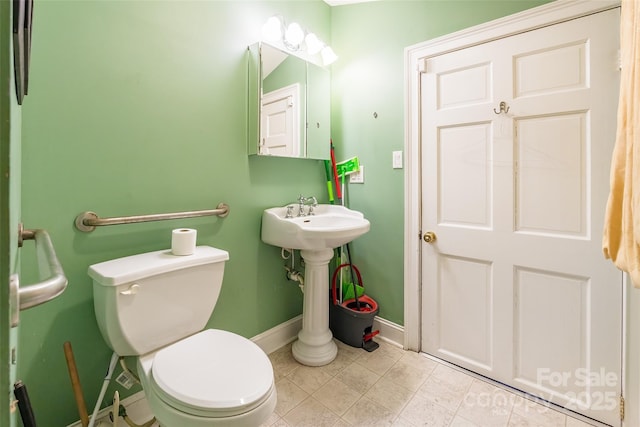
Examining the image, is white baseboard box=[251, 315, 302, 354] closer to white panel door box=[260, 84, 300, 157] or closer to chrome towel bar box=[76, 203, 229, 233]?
chrome towel bar box=[76, 203, 229, 233]

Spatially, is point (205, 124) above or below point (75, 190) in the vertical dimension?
above

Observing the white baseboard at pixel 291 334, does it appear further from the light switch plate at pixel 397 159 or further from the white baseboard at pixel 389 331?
the light switch plate at pixel 397 159

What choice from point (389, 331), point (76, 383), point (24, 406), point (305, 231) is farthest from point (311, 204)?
point (24, 406)

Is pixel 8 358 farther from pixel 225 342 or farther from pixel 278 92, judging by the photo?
pixel 278 92

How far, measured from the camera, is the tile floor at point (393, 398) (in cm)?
137

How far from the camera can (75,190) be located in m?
1.16

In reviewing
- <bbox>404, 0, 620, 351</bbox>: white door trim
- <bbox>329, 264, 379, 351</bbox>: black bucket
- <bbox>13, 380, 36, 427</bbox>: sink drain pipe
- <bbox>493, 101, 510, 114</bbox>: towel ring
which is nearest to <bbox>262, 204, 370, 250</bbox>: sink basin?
<bbox>404, 0, 620, 351</bbox>: white door trim

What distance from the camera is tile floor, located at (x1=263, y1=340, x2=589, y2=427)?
137 centimetres

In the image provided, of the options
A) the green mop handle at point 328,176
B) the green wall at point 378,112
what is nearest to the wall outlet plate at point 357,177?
the green wall at point 378,112

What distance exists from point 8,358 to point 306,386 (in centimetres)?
151

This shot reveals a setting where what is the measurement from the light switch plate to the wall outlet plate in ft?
0.80

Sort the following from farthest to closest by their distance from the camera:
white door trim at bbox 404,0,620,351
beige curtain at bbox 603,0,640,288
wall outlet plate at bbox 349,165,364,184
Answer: wall outlet plate at bbox 349,165,364,184 → white door trim at bbox 404,0,620,351 → beige curtain at bbox 603,0,640,288

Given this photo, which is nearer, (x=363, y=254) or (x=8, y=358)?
(x=8, y=358)

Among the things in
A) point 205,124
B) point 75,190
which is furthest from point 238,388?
point 205,124
